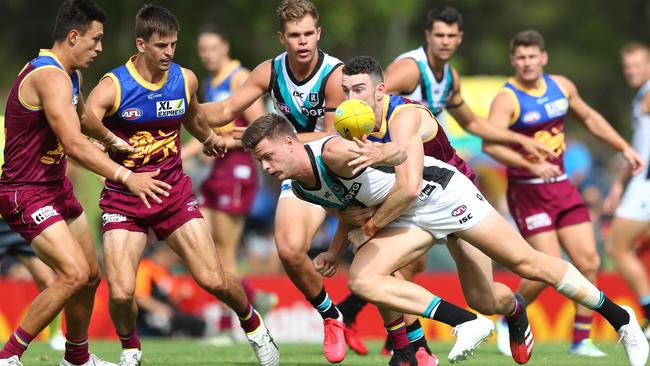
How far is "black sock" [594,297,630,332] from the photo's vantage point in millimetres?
8477

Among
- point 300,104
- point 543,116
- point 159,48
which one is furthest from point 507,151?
point 159,48

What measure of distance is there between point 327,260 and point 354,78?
1.31m

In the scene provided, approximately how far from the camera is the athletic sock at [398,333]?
28.9 feet

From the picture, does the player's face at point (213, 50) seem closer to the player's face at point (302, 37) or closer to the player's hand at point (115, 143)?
the player's face at point (302, 37)

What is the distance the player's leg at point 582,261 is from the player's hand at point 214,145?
363 centimetres

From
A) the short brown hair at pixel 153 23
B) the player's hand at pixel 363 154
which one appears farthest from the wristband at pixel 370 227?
the short brown hair at pixel 153 23

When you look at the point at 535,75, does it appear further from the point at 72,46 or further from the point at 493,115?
the point at 72,46

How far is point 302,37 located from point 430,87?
72.1 inches

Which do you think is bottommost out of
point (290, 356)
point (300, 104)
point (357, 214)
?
point (290, 356)

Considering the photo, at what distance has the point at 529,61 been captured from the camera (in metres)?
11.2

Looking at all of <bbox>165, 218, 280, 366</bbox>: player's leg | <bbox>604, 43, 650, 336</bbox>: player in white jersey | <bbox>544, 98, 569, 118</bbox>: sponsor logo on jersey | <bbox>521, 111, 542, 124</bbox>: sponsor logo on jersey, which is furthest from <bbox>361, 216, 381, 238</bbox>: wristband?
<bbox>604, 43, 650, 336</bbox>: player in white jersey

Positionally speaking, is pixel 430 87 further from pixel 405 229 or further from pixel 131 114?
pixel 131 114

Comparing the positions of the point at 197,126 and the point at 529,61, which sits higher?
the point at 529,61

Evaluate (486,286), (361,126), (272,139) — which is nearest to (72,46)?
(272,139)
